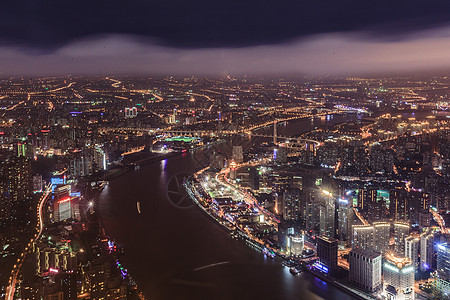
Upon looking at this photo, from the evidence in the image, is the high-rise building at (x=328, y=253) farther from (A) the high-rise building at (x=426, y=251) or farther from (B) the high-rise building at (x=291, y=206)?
(B) the high-rise building at (x=291, y=206)

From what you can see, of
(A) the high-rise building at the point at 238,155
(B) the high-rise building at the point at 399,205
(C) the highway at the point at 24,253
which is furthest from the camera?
(A) the high-rise building at the point at 238,155

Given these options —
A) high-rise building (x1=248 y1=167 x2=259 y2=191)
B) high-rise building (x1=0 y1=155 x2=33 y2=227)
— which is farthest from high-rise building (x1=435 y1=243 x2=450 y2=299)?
high-rise building (x1=0 y1=155 x2=33 y2=227)

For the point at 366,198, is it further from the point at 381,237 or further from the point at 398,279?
the point at 398,279

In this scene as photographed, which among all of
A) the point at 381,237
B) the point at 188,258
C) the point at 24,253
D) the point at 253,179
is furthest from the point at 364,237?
the point at 24,253

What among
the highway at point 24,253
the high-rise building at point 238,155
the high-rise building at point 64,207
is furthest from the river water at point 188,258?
the high-rise building at point 238,155

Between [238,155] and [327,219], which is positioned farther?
[238,155]

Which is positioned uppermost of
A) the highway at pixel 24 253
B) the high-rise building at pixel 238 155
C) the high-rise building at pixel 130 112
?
the high-rise building at pixel 130 112

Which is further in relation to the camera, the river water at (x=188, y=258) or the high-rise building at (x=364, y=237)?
the high-rise building at (x=364, y=237)
